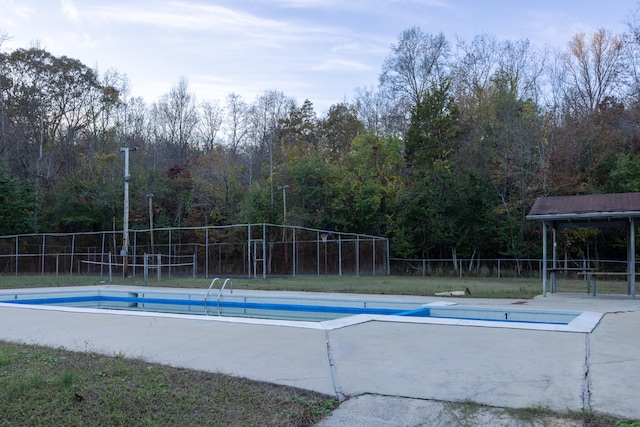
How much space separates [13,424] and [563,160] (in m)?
33.8

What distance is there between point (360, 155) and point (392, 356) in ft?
111

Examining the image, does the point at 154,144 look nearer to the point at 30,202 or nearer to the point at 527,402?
the point at 30,202

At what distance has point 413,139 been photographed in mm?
38469

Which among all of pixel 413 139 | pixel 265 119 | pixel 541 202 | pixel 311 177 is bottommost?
pixel 541 202

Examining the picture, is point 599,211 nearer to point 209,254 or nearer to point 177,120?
point 209,254

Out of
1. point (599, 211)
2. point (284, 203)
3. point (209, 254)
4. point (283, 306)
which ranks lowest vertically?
point (283, 306)

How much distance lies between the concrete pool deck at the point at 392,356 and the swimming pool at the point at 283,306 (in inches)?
56.6

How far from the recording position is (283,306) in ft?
44.5

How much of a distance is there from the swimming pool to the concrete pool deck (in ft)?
4.71

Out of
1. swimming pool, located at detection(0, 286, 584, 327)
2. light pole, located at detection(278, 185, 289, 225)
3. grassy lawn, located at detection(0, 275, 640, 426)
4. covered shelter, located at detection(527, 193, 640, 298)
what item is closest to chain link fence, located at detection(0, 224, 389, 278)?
→ light pole, located at detection(278, 185, 289, 225)

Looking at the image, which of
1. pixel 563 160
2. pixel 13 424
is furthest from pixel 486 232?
pixel 13 424

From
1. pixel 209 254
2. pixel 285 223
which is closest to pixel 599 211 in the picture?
pixel 209 254

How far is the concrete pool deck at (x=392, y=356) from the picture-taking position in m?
4.80

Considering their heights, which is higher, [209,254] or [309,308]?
[209,254]
